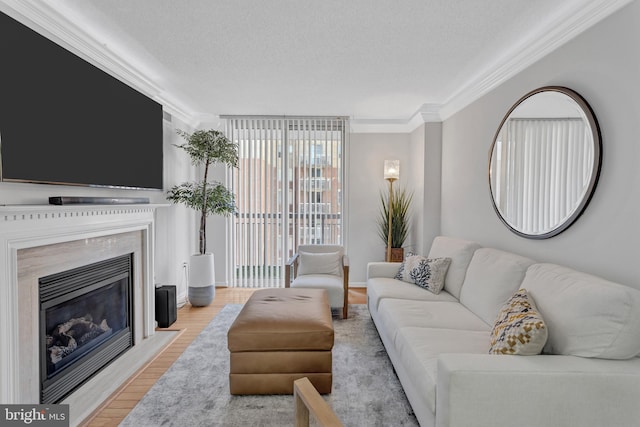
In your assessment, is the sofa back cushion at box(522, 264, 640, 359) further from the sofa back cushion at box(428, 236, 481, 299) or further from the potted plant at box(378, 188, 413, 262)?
the potted plant at box(378, 188, 413, 262)

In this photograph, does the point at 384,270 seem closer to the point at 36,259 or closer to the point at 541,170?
the point at 541,170

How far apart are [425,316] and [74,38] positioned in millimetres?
3165

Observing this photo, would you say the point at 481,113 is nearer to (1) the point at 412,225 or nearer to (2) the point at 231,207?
(1) the point at 412,225

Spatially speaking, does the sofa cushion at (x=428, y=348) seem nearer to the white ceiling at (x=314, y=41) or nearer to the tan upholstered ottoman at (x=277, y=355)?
the tan upholstered ottoman at (x=277, y=355)

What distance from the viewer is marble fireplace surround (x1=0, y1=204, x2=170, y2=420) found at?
172 centimetres

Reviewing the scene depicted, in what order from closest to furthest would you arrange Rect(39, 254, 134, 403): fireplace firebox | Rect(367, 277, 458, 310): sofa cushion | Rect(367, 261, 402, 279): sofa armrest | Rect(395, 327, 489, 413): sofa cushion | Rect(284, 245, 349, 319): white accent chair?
1. Rect(395, 327, 489, 413): sofa cushion
2. Rect(39, 254, 134, 403): fireplace firebox
3. Rect(367, 277, 458, 310): sofa cushion
4. Rect(284, 245, 349, 319): white accent chair
5. Rect(367, 261, 402, 279): sofa armrest

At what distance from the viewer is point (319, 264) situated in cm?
404

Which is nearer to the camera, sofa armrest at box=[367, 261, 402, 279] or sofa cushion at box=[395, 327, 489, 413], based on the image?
sofa cushion at box=[395, 327, 489, 413]

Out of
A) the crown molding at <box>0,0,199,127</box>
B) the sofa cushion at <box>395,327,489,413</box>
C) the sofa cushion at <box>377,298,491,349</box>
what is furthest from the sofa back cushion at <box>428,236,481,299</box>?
the crown molding at <box>0,0,199,127</box>

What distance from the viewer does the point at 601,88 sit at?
6.16ft

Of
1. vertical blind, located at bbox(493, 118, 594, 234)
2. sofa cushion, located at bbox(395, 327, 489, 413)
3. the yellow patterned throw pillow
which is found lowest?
sofa cushion, located at bbox(395, 327, 489, 413)

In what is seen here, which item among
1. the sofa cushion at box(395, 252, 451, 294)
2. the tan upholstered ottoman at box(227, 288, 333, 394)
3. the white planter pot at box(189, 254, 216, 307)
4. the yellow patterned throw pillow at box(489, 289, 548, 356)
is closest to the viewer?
the yellow patterned throw pillow at box(489, 289, 548, 356)

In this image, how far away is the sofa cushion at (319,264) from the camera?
13.2ft

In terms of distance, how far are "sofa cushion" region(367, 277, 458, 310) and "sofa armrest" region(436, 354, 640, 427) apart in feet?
5.12
